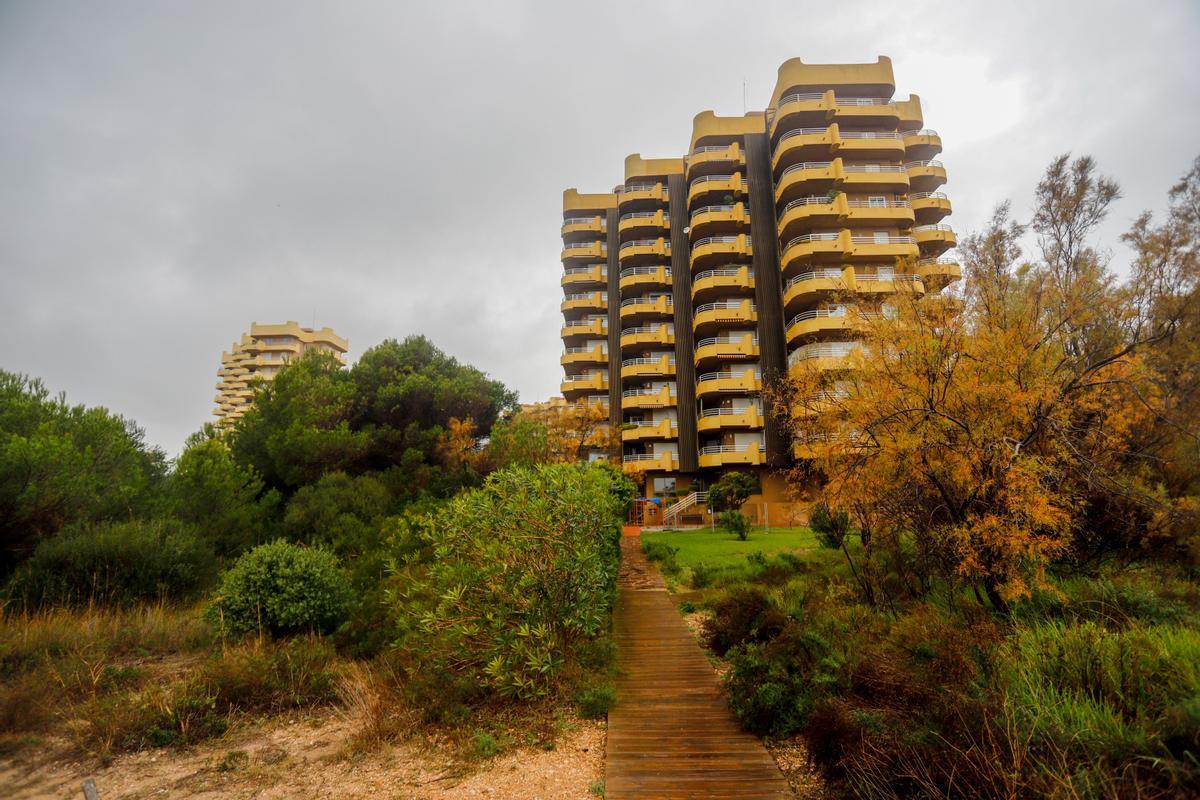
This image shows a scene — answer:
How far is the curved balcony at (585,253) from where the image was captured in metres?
45.1

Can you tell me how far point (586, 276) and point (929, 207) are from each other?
82.0 feet

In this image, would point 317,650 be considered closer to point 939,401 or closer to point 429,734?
point 429,734

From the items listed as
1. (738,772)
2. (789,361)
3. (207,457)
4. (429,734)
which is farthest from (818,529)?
(789,361)

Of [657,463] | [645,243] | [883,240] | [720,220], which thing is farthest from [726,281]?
[657,463]

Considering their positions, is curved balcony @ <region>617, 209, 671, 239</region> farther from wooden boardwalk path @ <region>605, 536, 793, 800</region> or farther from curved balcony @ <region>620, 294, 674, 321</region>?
wooden boardwalk path @ <region>605, 536, 793, 800</region>

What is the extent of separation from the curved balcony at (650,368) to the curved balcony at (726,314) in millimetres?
3697

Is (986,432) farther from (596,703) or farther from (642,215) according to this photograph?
(642,215)

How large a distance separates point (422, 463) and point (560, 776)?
1654cm

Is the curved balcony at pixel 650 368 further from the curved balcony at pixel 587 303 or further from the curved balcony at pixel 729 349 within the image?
the curved balcony at pixel 587 303

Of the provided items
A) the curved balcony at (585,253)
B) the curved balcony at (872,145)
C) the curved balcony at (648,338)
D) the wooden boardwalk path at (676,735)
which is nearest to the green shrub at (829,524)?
the wooden boardwalk path at (676,735)

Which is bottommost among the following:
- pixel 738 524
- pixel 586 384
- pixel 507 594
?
pixel 738 524

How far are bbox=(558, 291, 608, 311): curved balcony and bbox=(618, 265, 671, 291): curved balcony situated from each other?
9.95ft

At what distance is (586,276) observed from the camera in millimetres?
44750

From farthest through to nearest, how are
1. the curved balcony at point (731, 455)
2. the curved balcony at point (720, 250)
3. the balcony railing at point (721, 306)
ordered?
the curved balcony at point (720, 250) < the balcony railing at point (721, 306) < the curved balcony at point (731, 455)
